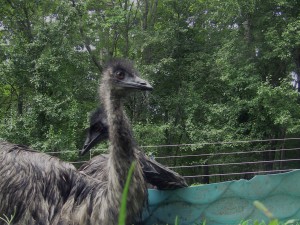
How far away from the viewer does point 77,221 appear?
11.4 feet

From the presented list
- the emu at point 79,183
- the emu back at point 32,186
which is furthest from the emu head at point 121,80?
the emu back at point 32,186

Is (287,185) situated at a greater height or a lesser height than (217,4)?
lesser

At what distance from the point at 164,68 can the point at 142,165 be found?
1408cm

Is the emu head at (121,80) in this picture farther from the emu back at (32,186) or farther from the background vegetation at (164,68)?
the background vegetation at (164,68)

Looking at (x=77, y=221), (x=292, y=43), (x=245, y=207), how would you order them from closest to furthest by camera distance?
(x=77, y=221) < (x=245, y=207) < (x=292, y=43)

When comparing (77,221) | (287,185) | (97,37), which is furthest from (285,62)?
(77,221)

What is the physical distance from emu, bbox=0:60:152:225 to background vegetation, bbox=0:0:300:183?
356 inches

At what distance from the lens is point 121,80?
3.70 meters

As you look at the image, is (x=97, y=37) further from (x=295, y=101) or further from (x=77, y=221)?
(x=77, y=221)

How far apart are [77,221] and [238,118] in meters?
12.9

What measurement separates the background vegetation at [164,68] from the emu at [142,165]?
26.1ft

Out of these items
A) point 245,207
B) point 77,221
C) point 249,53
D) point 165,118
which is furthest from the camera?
point 165,118

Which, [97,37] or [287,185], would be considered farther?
[97,37]

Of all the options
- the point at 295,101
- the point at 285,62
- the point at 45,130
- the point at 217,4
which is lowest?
the point at 45,130
